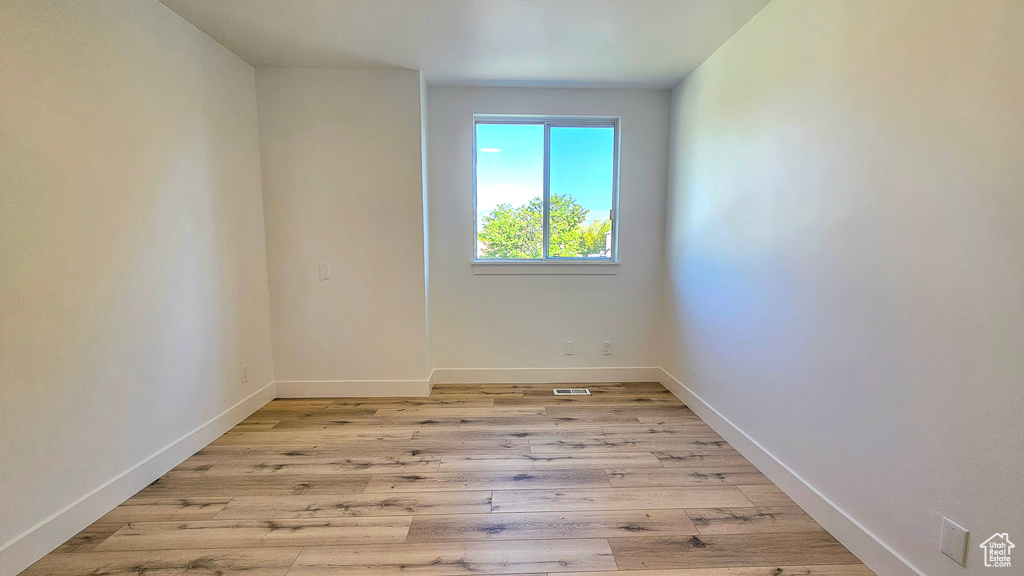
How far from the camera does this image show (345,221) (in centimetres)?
321

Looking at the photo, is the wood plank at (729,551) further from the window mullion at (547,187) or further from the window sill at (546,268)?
the window mullion at (547,187)

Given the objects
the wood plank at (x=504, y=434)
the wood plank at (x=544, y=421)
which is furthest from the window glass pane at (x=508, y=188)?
the wood plank at (x=504, y=434)

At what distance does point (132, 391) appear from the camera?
203cm

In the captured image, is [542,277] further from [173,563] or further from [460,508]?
[173,563]

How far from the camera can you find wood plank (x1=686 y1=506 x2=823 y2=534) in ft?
5.90

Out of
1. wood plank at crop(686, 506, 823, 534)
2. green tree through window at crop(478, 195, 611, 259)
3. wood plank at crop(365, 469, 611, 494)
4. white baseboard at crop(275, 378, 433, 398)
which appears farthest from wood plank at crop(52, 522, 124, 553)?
green tree through window at crop(478, 195, 611, 259)

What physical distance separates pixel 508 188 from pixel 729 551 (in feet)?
9.54

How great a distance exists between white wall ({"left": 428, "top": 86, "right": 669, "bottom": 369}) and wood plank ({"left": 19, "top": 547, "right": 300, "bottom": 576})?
6.87 feet

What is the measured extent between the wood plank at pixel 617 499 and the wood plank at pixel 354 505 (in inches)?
5.2

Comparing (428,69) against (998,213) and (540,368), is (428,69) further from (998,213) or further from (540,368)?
(998,213)

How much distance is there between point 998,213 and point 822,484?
1269mm

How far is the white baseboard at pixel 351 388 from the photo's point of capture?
335 cm

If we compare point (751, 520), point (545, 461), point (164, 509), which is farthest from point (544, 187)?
point (164, 509)

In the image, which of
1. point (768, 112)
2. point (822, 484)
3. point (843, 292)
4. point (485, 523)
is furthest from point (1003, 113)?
point (485, 523)
